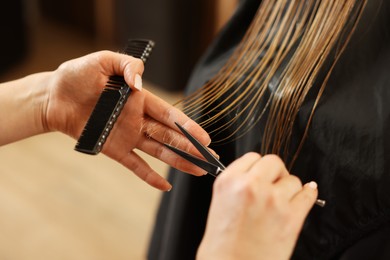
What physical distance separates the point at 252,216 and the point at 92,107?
44 centimetres

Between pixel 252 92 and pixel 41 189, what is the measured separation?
1219 mm

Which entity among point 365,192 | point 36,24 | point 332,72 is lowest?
point 36,24

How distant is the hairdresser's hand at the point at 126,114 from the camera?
81 cm

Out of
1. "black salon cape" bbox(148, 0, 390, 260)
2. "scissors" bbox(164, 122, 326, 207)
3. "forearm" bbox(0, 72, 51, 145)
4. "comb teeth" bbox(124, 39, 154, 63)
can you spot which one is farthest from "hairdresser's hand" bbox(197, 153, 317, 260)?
"forearm" bbox(0, 72, 51, 145)

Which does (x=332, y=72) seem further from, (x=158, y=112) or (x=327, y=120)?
(x=158, y=112)

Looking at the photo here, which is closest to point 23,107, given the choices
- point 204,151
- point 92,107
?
point 92,107

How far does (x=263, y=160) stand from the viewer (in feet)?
2.04

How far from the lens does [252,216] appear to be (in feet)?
1.94

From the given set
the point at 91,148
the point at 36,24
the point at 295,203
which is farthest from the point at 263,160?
the point at 36,24

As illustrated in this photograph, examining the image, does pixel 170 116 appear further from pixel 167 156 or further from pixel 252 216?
pixel 252 216

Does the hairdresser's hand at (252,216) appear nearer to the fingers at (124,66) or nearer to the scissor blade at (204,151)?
the scissor blade at (204,151)

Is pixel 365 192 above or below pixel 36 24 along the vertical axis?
above

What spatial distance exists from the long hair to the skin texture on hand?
6 cm

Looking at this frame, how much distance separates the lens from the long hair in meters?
0.84
